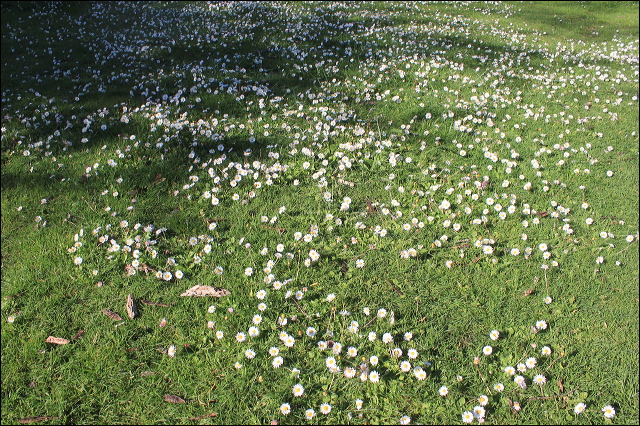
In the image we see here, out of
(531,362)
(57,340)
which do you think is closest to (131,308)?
(57,340)

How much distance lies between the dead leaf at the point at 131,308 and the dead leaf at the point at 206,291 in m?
0.36

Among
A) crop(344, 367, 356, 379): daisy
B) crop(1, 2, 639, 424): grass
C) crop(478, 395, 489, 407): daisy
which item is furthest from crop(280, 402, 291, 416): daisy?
crop(478, 395, 489, 407): daisy

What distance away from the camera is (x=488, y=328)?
3.00 meters

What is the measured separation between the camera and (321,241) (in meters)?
3.71

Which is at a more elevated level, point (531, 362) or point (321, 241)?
point (321, 241)

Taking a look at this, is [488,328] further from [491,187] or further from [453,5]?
[453,5]

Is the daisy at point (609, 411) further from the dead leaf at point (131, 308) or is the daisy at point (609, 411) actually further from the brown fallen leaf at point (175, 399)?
the dead leaf at point (131, 308)

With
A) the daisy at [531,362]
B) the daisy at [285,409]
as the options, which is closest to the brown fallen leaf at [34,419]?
the daisy at [285,409]

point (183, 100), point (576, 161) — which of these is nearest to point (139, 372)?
point (183, 100)

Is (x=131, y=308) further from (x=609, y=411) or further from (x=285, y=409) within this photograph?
(x=609, y=411)

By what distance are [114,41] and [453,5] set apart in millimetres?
10531

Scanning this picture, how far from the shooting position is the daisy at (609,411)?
2490 mm

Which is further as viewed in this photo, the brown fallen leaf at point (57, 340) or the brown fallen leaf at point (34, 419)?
the brown fallen leaf at point (57, 340)

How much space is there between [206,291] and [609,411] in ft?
9.21
